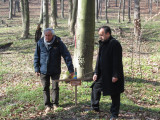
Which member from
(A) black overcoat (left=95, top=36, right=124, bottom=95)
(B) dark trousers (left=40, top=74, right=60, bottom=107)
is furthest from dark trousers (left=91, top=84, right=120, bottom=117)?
(B) dark trousers (left=40, top=74, right=60, bottom=107)

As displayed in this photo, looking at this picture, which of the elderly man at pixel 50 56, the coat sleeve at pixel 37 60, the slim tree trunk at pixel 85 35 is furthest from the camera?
the slim tree trunk at pixel 85 35

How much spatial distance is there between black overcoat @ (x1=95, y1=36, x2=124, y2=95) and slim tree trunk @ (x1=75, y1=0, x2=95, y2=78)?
3.12 m

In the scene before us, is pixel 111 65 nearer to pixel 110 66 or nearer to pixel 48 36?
pixel 110 66

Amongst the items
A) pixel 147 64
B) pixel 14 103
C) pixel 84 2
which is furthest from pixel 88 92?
pixel 147 64

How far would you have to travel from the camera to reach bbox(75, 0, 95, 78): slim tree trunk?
328 inches

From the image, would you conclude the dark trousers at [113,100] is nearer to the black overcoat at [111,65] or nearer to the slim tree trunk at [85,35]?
the black overcoat at [111,65]

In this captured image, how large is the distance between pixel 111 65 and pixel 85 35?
3336 millimetres

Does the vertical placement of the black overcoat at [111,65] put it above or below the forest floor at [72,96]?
above

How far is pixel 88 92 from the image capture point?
26.3 ft

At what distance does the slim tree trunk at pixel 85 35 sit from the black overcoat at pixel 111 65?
10.2 ft

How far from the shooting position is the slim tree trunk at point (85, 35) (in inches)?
328

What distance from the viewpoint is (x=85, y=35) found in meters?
8.38

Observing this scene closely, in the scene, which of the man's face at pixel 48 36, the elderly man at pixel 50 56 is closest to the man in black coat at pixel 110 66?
the elderly man at pixel 50 56

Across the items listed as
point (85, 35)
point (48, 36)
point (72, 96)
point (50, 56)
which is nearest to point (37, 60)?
point (50, 56)
